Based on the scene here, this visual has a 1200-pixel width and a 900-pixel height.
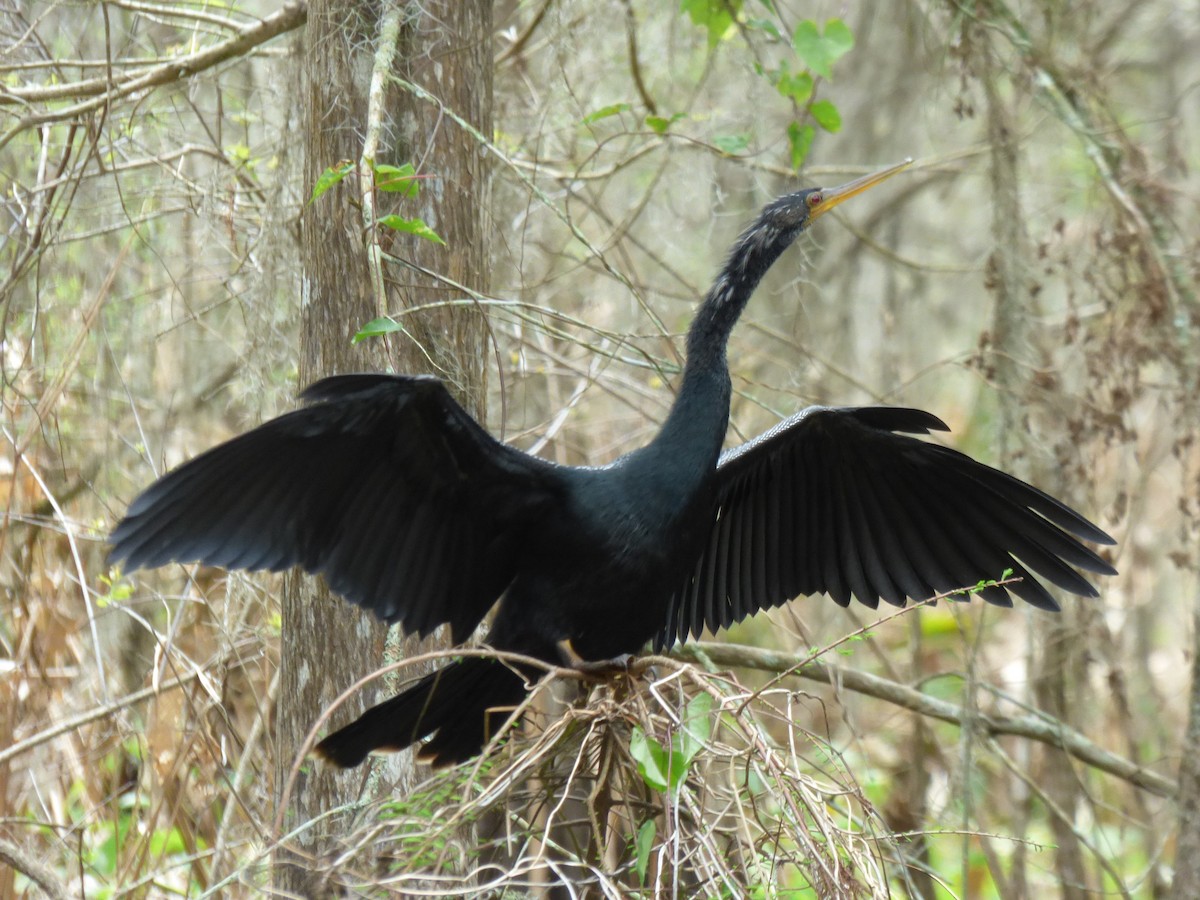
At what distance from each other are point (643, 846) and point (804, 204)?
2.11 meters

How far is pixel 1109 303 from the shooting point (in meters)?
4.64

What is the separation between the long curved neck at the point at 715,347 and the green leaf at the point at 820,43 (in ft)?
2.77

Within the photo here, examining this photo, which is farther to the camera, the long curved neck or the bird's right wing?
the long curved neck

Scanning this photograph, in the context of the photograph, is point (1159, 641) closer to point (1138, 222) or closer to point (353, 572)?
point (1138, 222)

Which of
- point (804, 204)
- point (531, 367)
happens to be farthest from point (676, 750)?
point (531, 367)

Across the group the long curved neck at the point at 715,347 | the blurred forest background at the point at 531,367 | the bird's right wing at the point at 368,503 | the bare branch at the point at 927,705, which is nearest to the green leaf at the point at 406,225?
the blurred forest background at the point at 531,367

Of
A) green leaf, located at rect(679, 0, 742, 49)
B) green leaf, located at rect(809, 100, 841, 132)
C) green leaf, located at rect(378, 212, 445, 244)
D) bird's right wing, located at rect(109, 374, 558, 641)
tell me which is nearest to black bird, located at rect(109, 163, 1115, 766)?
bird's right wing, located at rect(109, 374, 558, 641)

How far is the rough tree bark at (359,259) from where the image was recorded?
3014 millimetres

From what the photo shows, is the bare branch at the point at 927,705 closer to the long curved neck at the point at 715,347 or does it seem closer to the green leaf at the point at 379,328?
the long curved neck at the point at 715,347

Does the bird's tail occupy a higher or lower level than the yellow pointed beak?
lower

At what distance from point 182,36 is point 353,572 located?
321 centimetres

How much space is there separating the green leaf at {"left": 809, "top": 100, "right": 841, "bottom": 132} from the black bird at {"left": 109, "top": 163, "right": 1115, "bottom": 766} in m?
0.66

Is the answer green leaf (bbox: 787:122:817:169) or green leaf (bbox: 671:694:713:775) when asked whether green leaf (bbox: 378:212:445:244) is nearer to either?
green leaf (bbox: 671:694:713:775)

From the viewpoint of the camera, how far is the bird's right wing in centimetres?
269
